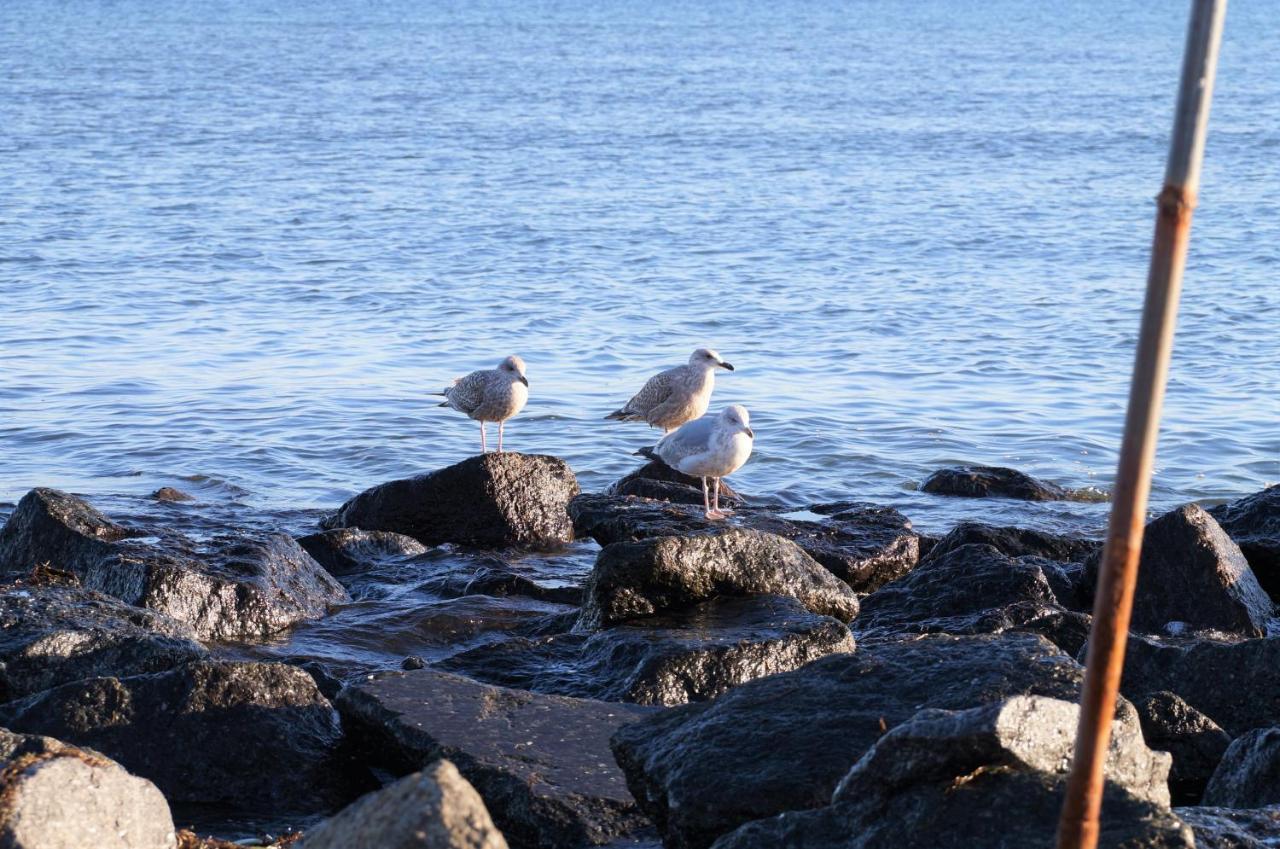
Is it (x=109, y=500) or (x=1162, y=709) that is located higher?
(x=1162, y=709)

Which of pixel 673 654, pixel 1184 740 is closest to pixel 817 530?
pixel 673 654

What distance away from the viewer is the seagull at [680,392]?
13.7 metres

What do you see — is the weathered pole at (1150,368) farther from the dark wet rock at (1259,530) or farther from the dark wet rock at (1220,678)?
the dark wet rock at (1259,530)

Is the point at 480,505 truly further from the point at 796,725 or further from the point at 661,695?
the point at 796,725

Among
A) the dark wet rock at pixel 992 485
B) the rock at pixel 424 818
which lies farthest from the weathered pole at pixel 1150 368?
the dark wet rock at pixel 992 485

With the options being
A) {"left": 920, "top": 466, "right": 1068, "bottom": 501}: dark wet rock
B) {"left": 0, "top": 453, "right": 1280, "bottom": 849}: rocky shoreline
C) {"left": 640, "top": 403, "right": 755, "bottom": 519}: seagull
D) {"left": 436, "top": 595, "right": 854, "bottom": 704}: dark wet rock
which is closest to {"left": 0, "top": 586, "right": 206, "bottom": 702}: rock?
{"left": 0, "top": 453, "right": 1280, "bottom": 849}: rocky shoreline

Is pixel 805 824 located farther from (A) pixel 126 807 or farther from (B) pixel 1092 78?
(B) pixel 1092 78

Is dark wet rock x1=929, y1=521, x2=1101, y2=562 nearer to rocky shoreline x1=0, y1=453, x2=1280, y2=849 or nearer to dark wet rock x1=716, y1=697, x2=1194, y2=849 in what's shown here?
rocky shoreline x1=0, y1=453, x2=1280, y2=849

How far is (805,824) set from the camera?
4438 millimetres

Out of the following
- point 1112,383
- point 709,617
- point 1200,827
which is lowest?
point 1112,383

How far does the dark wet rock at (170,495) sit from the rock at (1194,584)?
26.4ft

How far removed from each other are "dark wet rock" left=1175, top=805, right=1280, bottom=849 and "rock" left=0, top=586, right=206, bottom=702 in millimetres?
4265

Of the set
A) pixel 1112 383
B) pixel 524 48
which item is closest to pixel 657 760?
pixel 1112 383

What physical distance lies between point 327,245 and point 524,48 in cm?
4355
